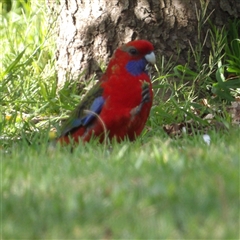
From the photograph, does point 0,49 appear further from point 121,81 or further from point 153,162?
point 153,162

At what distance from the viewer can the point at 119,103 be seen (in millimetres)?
4812

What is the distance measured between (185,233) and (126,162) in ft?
3.53

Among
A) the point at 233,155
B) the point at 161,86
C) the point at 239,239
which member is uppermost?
the point at 239,239

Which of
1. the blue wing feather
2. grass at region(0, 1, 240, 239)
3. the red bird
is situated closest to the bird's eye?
the red bird

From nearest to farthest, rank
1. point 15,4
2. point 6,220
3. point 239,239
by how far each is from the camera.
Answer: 1. point 239,239
2. point 6,220
3. point 15,4

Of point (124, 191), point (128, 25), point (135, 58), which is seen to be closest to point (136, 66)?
point (135, 58)

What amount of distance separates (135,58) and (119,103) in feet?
1.35

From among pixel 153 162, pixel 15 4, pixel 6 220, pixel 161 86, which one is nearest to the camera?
pixel 6 220

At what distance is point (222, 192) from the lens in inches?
112

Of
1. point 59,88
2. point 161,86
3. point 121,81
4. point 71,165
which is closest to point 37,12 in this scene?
point 59,88

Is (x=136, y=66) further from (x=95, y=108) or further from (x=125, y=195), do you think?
(x=125, y=195)

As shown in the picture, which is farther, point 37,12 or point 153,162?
point 37,12

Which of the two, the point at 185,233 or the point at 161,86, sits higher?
the point at 185,233

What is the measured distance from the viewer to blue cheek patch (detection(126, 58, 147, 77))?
498 centimetres
